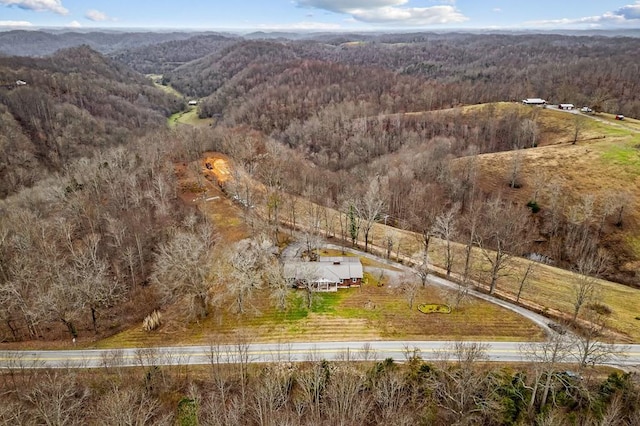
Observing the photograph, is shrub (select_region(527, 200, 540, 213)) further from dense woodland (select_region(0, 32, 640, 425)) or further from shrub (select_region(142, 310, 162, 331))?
shrub (select_region(142, 310, 162, 331))

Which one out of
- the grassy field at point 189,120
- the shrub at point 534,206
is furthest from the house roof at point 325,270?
the grassy field at point 189,120

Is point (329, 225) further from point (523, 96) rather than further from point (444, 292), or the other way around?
point (523, 96)

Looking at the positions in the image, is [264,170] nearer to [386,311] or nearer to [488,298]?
[386,311]

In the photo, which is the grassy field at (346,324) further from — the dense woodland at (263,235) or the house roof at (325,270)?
the house roof at (325,270)

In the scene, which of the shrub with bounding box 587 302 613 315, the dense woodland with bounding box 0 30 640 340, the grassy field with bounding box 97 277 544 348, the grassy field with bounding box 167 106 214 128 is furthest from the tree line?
the grassy field with bounding box 167 106 214 128

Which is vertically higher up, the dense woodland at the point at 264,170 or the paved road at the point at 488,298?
the dense woodland at the point at 264,170

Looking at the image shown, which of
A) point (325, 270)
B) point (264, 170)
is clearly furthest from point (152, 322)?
point (264, 170)

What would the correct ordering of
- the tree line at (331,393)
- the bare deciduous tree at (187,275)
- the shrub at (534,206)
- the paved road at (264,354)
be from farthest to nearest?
the shrub at (534,206) → the bare deciduous tree at (187,275) → the paved road at (264,354) → the tree line at (331,393)
